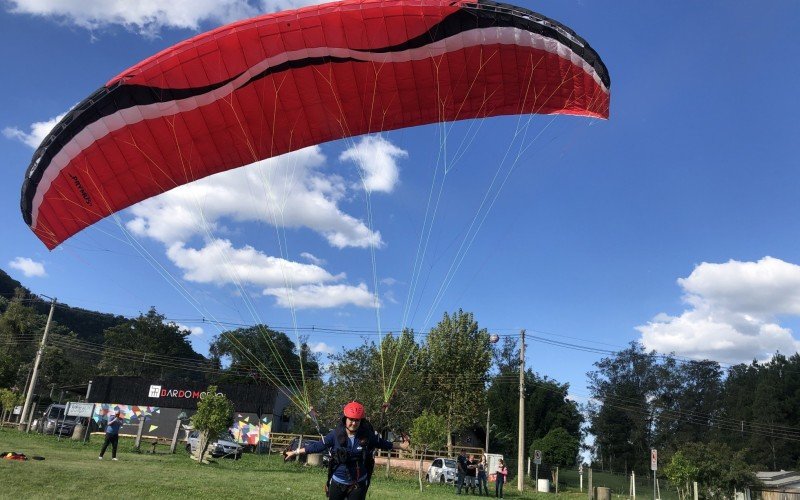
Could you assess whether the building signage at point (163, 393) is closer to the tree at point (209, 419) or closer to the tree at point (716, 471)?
the tree at point (209, 419)

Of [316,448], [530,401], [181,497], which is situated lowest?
[181,497]

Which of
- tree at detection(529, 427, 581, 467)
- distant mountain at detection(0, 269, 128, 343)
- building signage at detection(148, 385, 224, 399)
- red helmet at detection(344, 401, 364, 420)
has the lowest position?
tree at detection(529, 427, 581, 467)

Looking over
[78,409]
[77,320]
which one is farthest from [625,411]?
[77,320]

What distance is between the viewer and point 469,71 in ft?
38.0

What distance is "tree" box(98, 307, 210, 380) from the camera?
7331 cm

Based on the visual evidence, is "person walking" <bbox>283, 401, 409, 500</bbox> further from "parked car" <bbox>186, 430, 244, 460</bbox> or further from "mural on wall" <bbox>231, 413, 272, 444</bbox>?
"mural on wall" <bbox>231, 413, 272, 444</bbox>

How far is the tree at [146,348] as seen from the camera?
73.3m

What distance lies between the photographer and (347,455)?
528 cm

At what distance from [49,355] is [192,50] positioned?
62103 mm

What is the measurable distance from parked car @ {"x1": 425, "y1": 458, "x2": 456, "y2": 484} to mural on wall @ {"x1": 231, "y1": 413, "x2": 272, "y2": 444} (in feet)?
56.2

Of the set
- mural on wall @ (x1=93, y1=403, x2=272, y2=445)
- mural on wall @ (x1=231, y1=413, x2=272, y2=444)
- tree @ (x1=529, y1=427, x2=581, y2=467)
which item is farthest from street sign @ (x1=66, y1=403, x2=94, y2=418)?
tree @ (x1=529, y1=427, x2=581, y2=467)

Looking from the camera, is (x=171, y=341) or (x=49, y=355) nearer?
(x=49, y=355)

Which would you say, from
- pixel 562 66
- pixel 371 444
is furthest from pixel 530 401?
pixel 371 444

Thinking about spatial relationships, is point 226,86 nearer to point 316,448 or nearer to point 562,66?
point 562,66
